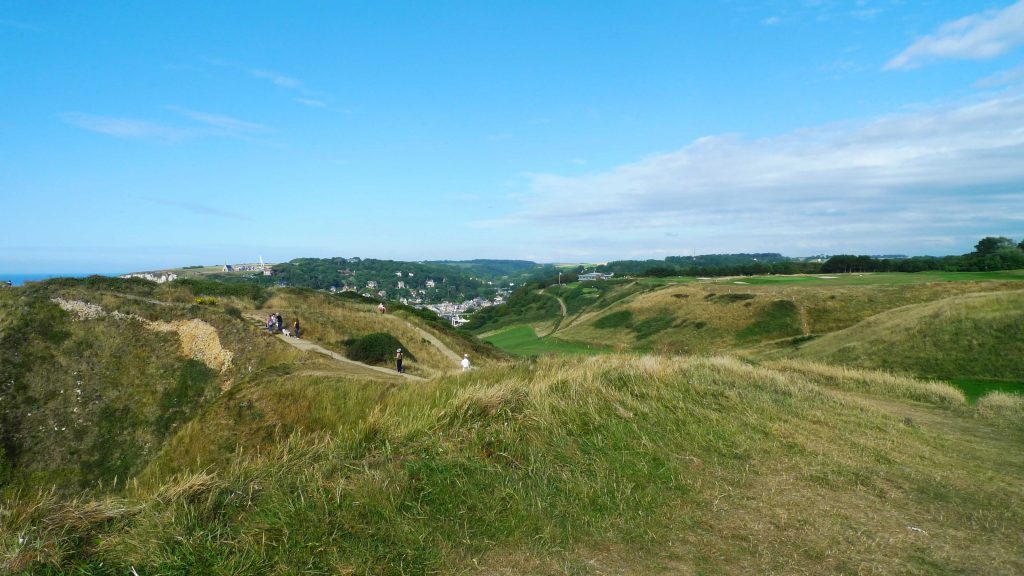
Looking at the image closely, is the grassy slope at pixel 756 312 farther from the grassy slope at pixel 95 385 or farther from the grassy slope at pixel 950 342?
the grassy slope at pixel 95 385

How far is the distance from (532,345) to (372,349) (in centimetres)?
4343

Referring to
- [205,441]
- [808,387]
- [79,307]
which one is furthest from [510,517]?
[79,307]

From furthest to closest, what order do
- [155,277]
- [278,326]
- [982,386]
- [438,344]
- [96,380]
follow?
[155,277], [438,344], [278,326], [982,386], [96,380]

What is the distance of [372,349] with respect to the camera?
89.2 feet

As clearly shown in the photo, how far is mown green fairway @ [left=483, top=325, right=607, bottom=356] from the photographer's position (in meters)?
58.7

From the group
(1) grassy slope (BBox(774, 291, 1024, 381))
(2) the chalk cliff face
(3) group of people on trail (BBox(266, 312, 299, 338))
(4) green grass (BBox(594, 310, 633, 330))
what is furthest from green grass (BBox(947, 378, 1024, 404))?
(4) green grass (BBox(594, 310, 633, 330))

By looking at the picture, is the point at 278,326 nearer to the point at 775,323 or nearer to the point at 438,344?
the point at 438,344

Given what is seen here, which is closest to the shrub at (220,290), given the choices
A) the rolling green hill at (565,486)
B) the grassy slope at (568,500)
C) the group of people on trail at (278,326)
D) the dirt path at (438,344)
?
the dirt path at (438,344)

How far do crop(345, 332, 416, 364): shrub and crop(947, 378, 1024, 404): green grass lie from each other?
27150 millimetres

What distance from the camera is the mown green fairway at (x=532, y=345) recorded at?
5873cm

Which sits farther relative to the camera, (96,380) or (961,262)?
(961,262)

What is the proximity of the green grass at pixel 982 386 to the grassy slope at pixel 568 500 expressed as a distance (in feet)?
63.5

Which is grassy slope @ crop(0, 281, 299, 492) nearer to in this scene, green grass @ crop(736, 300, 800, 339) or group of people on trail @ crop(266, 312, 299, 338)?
group of people on trail @ crop(266, 312, 299, 338)

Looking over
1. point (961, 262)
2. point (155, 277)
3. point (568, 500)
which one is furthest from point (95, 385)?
point (961, 262)
